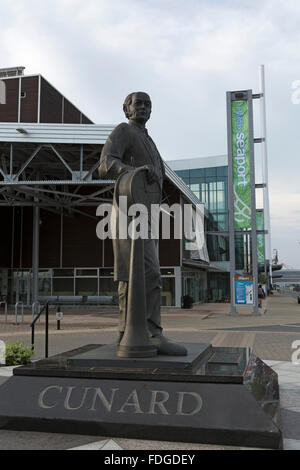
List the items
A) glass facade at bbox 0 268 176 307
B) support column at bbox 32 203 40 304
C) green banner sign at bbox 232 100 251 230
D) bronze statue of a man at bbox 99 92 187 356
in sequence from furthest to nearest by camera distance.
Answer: glass facade at bbox 0 268 176 307, support column at bbox 32 203 40 304, green banner sign at bbox 232 100 251 230, bronze statue of a man at bbox 99 92 187 356

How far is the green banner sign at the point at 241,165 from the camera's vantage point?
23.8 meters

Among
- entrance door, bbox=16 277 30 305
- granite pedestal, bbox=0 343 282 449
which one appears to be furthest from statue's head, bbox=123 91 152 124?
entrance door, bbox=16 277 30 305

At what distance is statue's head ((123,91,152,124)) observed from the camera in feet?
19.0

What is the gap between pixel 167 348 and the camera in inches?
211

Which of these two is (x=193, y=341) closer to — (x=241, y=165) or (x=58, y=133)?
(x=58, y=133)

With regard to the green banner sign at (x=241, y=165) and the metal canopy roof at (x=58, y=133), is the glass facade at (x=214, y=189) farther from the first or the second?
the metal canopy roof at (x=58, y=133)

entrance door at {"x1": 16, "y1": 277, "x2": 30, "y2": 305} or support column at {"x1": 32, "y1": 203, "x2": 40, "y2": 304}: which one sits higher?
support column at {"x1": 32, "y1": 203, "x2": 40, "y2": 304}

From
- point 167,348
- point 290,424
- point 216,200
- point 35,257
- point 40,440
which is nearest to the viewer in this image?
point 40,440

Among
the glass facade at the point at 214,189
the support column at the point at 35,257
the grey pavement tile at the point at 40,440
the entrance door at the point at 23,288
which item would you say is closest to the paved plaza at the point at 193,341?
the grey pavement tile at the point at 40,440

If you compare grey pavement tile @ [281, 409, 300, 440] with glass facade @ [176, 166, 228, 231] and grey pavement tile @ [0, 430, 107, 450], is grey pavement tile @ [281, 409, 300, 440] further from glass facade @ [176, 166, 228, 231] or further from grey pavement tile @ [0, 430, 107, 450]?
glass facade @ [176, 166, 228, 231]

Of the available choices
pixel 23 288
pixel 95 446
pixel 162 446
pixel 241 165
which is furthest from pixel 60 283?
pixel 162 446

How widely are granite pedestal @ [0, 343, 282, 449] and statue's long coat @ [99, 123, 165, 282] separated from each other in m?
1.15

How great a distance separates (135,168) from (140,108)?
3.08 ft
